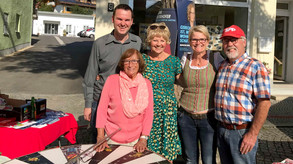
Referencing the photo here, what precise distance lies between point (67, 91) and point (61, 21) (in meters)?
39.2

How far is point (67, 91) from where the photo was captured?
8.54 metres

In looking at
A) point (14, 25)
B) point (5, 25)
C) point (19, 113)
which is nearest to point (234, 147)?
point (19, 113)

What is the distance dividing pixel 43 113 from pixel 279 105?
674cm

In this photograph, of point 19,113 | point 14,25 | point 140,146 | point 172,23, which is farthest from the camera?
point 14,25

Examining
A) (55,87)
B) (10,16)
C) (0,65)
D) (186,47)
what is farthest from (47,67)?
(186,47)

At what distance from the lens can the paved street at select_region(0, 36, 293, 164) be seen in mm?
4605

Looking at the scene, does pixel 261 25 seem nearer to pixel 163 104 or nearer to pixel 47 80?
pixel 47 80

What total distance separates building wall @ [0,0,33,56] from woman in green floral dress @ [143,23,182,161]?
14.0 meters

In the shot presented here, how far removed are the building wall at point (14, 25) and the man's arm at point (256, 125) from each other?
48.8ft

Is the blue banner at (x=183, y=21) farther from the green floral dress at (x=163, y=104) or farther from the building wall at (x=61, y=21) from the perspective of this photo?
the building wall at (x=61, y=21)

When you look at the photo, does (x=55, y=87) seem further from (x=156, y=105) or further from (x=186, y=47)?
(x=156, y=105)

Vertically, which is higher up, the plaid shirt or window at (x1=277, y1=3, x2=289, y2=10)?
window at (x1=277, y1=3, x2=289, y2=10)

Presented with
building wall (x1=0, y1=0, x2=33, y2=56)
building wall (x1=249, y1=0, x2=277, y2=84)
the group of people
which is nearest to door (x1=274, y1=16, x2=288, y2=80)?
building wall (x1=249, y1=0, x2=277, y2=84)

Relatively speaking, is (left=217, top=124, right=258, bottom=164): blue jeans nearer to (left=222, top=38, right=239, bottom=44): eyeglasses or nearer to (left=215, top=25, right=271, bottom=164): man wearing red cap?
(left=215, top=25, right=271, bottom=164): man wearing red cap
